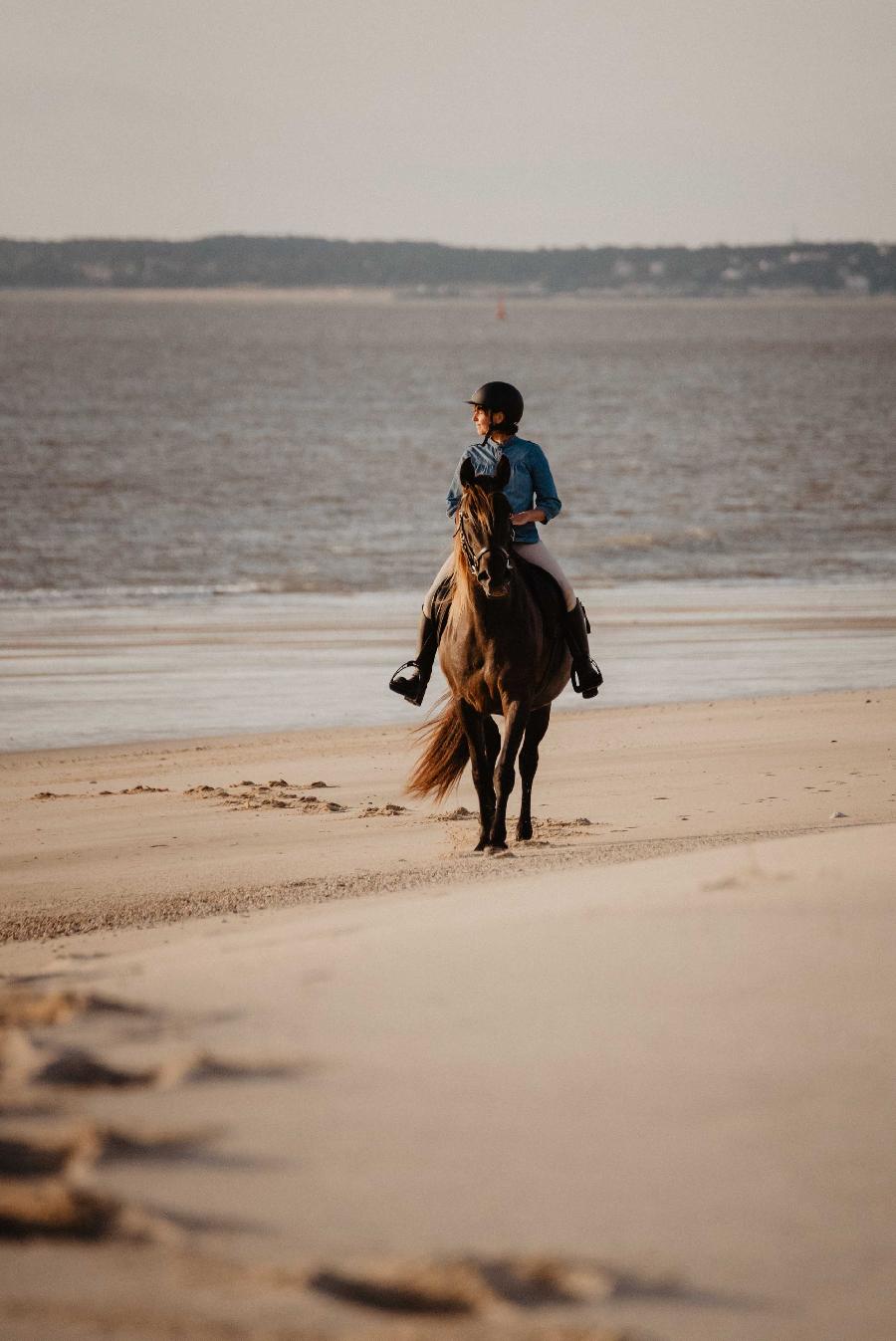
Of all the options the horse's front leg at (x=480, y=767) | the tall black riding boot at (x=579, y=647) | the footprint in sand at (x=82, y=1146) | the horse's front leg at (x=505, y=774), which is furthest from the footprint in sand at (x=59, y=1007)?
the tall black riding boot at (x=579, y=647)

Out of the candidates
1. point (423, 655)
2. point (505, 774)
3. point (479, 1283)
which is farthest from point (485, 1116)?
point (423, 655)

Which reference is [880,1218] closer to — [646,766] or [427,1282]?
[427,1282]

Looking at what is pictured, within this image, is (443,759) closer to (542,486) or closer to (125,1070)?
(542,486)

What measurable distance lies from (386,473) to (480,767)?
3556 cm

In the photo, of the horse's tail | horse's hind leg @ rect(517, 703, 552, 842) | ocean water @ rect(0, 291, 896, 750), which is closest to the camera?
horse's hind leg @ rect(517, 703, 552, 842)

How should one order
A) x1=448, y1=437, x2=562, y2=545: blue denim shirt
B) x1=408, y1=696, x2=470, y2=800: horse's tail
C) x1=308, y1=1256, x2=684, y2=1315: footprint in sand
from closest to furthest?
x1=308, y1=1256, x2=684, y2=1315: footprint in sand, x1=448, y1=437, x2=562, y2=545: blue denim shirt, x1=408, y1=696, x2=470, y2=800: horse's tail

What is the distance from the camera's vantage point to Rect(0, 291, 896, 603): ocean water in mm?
26219

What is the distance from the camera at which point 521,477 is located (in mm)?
8461

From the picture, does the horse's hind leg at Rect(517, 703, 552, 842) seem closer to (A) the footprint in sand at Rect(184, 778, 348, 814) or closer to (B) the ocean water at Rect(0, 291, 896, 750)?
(A) the footprint in sand at Rect(184, 778, 348, 814)

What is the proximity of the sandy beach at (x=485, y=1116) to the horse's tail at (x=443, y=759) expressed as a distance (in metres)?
3.18

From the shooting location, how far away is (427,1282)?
2.99 meters

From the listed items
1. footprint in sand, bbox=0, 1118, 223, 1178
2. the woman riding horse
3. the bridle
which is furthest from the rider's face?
footprint in sand, bbox=0, 1118, 223, 1178

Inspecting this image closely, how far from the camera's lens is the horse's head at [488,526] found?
7.86 m

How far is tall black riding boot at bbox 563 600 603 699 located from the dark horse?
0.06 metres
